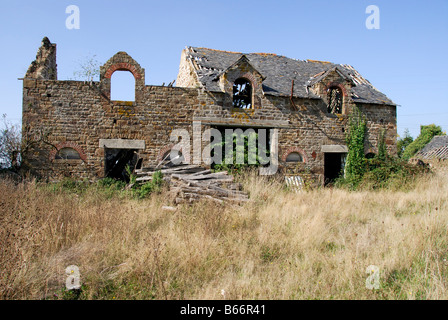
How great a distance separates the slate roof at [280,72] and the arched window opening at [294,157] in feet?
9.22

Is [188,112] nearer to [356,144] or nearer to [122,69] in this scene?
A: [122,69]

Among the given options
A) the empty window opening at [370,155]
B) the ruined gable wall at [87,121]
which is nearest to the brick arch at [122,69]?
the ruined gable wall at [87,121]

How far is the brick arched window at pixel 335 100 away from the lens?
16266 millimetres

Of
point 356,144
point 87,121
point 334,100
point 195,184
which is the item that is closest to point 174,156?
point 87,121

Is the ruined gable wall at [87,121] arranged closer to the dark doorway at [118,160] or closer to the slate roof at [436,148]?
the dark doorway at [118,160]

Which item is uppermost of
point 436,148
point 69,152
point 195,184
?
point 436,148

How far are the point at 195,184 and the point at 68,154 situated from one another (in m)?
6.24

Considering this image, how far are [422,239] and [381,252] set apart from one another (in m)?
0.99

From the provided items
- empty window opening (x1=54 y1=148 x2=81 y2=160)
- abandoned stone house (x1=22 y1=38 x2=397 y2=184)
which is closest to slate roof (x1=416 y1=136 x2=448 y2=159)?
abandoned stone house (x1=22 y1=38 x2=397 y2=184)

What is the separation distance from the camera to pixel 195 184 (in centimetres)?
995

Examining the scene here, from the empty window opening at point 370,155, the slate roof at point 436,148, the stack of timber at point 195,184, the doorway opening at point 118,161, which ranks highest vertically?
the slate roof at point 436,148

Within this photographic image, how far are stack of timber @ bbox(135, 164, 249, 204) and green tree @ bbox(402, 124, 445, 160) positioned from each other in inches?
1340
